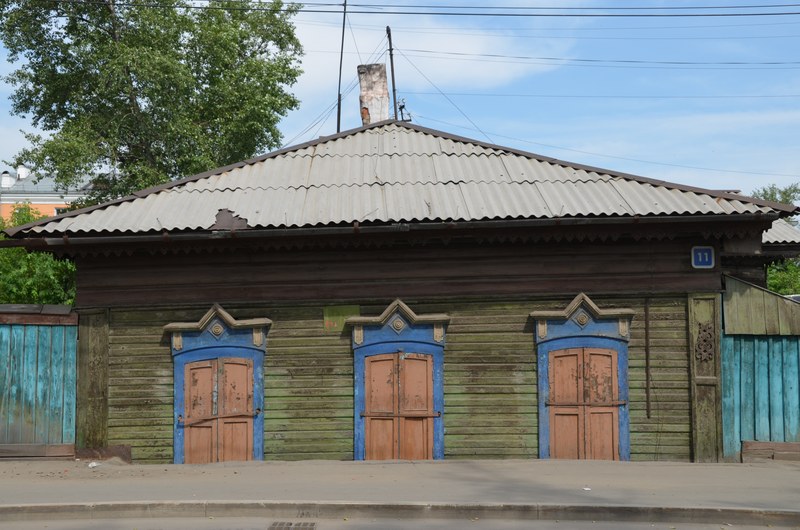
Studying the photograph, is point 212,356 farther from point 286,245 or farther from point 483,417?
point 483,417

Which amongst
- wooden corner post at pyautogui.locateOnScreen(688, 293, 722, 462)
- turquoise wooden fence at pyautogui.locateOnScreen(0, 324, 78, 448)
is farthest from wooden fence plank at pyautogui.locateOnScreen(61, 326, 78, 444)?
wooden corner post at pyautogui.locateOnScreen(688, 293, 722, 462)

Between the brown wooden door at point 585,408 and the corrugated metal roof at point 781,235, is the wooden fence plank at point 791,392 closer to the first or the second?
the brown wooden door at point 585,408

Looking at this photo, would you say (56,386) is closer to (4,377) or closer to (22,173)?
(4,377)

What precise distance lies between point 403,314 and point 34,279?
17449 millimetres

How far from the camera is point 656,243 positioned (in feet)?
36.1

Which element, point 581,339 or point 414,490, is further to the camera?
point 581,339

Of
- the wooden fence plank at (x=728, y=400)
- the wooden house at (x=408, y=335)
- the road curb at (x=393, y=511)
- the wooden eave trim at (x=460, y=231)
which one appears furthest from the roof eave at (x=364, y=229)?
the road curb at (x=393, y=511)

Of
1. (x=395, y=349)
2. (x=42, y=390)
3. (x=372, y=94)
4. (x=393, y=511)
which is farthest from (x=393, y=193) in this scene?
(x=42, y=390)

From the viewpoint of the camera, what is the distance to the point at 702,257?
10977 mm

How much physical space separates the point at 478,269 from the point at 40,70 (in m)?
20.2

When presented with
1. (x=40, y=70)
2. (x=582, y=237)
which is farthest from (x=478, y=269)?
(x=40, y=70)

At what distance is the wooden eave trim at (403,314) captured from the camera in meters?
10.9

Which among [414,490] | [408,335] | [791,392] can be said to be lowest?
[414,490]

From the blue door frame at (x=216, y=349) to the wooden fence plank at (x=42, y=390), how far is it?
1.66 meters
